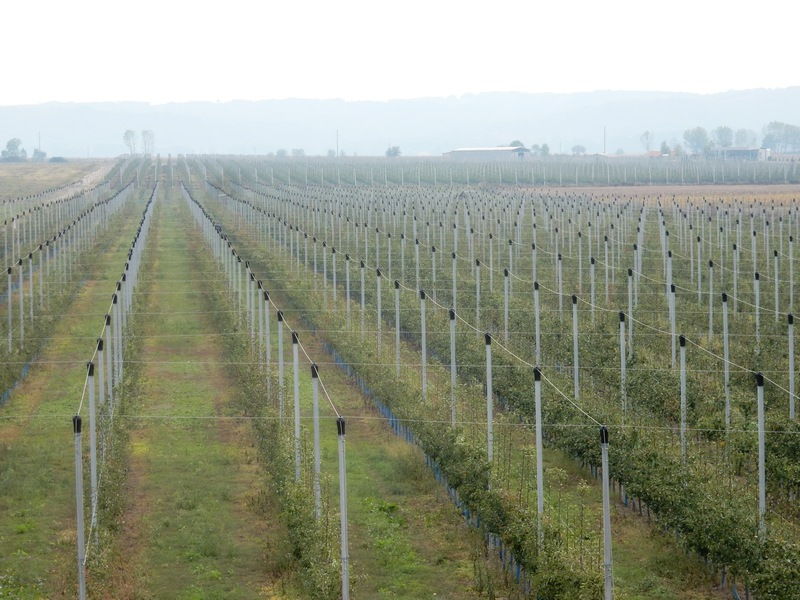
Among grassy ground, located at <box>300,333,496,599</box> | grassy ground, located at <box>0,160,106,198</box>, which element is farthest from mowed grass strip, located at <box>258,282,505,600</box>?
grassy ground, located at <box>0,160,106,198</box>

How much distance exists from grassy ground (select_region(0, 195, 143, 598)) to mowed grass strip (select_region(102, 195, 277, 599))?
0.84m

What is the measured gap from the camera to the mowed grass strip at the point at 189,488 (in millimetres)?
13859

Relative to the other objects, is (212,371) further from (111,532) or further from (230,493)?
(111,532)

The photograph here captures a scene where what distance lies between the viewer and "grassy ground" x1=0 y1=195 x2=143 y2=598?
1401cm

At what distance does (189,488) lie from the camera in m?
17.2

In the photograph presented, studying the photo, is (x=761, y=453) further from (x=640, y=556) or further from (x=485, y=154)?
(x=485, y=154)

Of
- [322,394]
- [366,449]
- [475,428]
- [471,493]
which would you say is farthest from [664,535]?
[322,394]

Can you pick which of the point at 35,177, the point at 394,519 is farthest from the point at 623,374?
the point at 35,177

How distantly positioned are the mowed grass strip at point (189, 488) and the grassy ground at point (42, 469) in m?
0.84

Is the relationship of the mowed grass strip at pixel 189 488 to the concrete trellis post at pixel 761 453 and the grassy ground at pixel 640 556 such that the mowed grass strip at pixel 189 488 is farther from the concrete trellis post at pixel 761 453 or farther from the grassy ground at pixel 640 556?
the concrete trellis post at pixel 761 453

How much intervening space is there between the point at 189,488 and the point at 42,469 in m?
2.29

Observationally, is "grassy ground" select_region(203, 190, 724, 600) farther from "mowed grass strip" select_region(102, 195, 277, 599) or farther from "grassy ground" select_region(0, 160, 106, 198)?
"grassy ground" select_region(0, 160, 106, 198)

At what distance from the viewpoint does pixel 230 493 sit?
16.9 meters

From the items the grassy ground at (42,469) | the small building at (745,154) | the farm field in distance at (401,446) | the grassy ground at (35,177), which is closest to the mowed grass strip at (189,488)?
the farm field in distance at (401,446)
